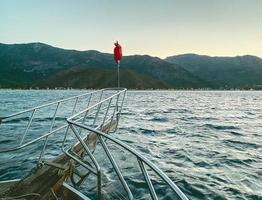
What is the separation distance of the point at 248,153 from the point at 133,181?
7.67 metres

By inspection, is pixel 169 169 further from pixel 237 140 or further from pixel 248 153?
pixel 237 140

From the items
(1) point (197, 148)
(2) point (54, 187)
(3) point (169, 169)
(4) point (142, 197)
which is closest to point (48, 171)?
(2) point (54, 187)

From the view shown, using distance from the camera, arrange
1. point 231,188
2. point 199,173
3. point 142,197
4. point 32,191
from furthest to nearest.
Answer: point 199,173, point 231,188, point 142,197, point 32,191

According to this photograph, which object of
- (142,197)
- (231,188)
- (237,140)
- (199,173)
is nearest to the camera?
(142,197)

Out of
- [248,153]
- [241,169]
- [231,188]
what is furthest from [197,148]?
[231,188]

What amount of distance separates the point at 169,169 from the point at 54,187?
6.19 m

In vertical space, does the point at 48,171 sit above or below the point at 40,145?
above

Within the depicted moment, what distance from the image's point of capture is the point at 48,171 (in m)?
7.72

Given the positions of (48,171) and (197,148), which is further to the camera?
(197,148)

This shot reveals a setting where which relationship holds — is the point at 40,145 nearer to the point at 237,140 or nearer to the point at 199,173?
the point at 199,173

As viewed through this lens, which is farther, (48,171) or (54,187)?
(48,171)

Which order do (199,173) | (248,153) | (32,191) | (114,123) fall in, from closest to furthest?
(32,191) → (199,173) → (248,153) → (114,123)

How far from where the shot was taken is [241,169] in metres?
12.3

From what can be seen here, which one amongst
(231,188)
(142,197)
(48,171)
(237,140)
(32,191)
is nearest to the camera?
(32,191)
